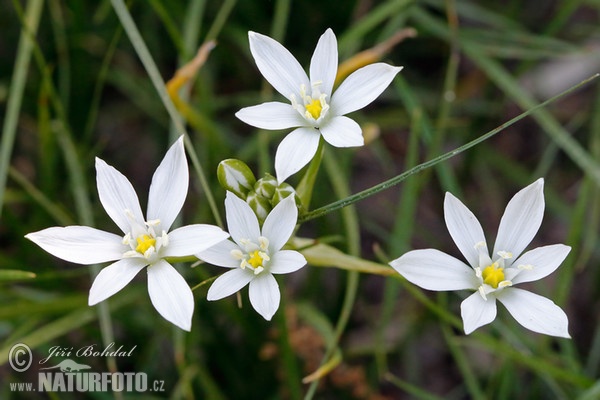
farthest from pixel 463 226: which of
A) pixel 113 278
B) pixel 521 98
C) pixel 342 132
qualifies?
pixel 521 98

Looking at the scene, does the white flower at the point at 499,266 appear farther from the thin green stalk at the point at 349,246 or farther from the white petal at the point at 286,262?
the thin green stalk at the point at 349,246

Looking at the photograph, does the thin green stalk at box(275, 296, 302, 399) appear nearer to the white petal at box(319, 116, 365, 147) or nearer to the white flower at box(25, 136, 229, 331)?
the white flower at box(25, 136, 229, 331)

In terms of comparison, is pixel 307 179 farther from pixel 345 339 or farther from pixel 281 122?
pixel 345 339

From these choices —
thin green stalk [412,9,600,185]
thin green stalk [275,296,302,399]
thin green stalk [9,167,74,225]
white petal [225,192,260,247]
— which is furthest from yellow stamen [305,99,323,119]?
thin green stalk [9,167,74,225]

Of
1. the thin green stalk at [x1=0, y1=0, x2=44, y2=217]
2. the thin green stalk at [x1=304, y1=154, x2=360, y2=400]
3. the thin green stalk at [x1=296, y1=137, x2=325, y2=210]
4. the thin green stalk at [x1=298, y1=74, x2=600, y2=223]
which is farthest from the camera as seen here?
the thin green stalk at [x1=0, y1=0, x2=44, y2=217]

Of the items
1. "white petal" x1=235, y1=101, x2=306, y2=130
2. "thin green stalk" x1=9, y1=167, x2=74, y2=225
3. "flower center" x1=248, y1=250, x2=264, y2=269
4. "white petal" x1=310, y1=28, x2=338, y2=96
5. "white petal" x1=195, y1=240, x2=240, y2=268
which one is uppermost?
"thin green stalk" x1=9, y1=167, x2=74, y2=225

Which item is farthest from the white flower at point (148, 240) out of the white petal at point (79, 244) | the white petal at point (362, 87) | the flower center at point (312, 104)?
the white petal at point (362, 87)

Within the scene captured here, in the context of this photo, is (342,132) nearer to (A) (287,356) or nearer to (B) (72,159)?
(A) (287,356)
